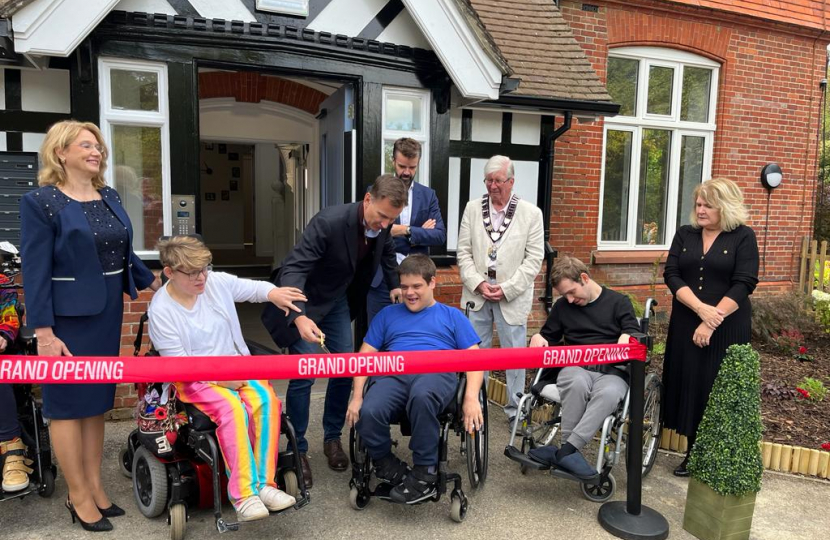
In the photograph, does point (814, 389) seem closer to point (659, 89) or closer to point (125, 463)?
point (659, 89)

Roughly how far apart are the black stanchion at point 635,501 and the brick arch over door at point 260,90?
5.61 metres

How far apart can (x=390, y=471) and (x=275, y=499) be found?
0.60 m

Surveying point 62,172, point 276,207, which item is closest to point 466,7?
point 62,172

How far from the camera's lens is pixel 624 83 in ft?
26.1

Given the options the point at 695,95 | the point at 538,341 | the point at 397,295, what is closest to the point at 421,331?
the point at 397,295

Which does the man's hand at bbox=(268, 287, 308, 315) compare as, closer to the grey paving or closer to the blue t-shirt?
the blue t-shirt

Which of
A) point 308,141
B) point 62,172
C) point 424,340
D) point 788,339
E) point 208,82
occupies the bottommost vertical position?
point 788,339

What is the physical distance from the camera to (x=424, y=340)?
139 inches

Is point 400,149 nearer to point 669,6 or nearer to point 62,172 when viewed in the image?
point 62,172

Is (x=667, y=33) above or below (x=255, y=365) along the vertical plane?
above

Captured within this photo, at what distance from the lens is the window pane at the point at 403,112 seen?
539 centimetres

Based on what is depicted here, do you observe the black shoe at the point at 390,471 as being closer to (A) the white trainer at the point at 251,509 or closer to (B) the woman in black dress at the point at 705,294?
(A) the white trainer at the point at 251,509

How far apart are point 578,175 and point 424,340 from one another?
4534mm

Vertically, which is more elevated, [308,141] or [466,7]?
[466,7]
